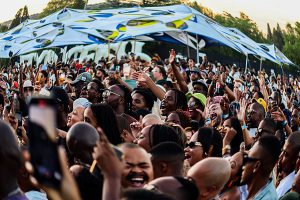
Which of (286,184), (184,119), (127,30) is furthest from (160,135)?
(127,30)

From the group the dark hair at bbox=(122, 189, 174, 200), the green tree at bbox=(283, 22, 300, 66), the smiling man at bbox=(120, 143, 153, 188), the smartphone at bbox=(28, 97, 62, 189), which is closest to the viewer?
the smartphone at bbox=(28, 97, 62, 189)

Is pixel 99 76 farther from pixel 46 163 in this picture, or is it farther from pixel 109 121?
pixel 46 163

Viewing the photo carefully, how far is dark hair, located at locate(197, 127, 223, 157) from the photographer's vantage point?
557 centimetres

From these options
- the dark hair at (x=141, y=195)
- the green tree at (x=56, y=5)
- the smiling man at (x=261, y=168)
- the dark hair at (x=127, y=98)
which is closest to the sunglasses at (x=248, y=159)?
the smiling man at (x=261, y=168)

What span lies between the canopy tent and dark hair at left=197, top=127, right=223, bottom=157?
1477 cm

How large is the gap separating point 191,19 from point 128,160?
60.1 ft

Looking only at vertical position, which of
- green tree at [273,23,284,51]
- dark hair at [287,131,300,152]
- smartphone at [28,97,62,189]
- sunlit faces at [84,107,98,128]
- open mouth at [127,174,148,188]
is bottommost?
green tree at [273,23,284,51]

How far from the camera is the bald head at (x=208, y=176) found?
152 inches

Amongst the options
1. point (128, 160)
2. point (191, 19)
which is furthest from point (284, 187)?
point (191, 19)

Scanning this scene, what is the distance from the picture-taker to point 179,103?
8.05m

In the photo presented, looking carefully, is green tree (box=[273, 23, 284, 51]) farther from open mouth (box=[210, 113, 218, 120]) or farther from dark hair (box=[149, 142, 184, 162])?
dark hair (box=[149, 142, 184, 162])

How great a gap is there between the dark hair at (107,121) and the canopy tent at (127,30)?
49.5 feet

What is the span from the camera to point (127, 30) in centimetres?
2162

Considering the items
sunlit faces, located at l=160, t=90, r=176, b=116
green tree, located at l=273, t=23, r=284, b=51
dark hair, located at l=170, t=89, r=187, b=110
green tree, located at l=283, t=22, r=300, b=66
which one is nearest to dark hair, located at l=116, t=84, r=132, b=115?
sunlit faces, located at l=160, t=90, r=176, b=116
